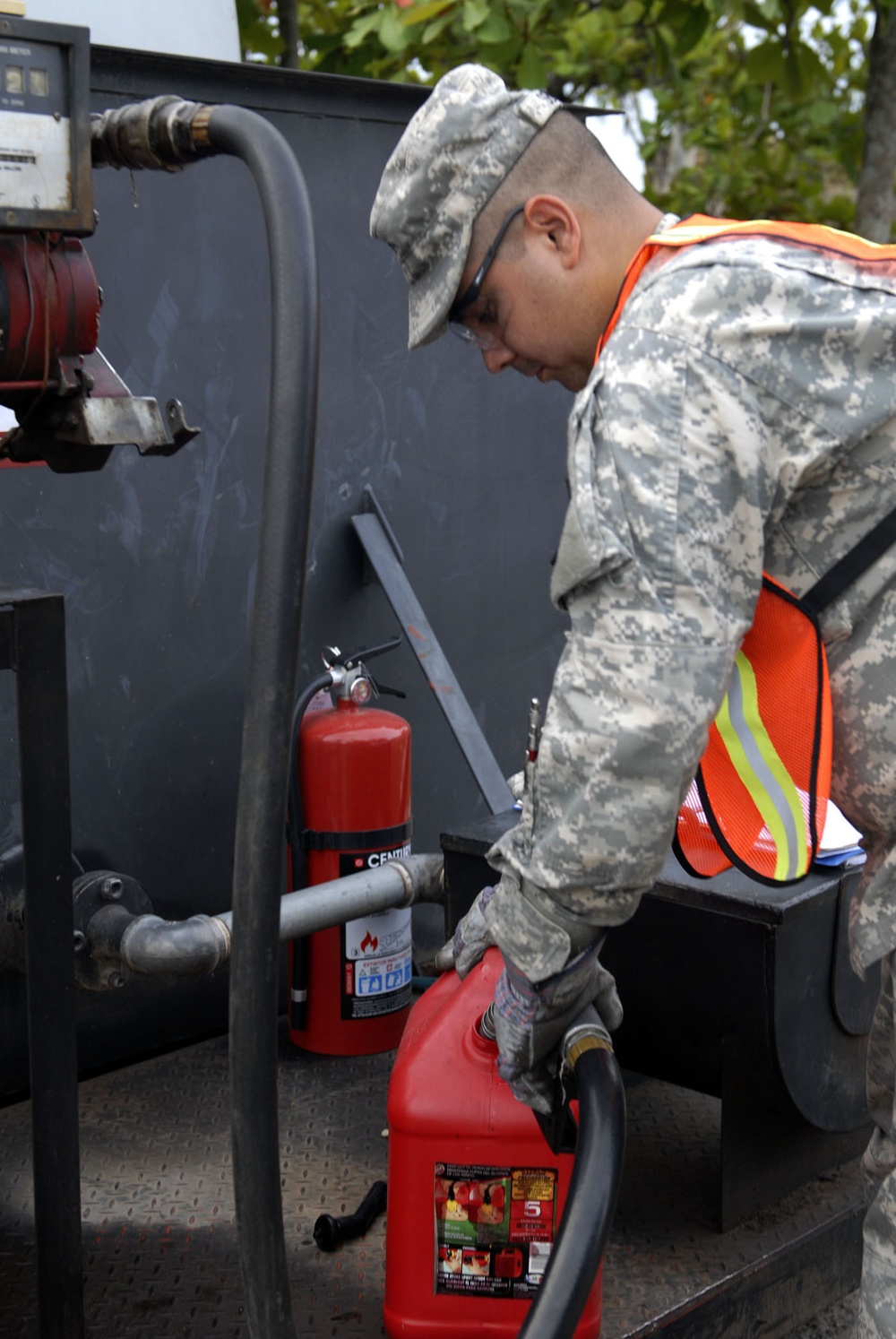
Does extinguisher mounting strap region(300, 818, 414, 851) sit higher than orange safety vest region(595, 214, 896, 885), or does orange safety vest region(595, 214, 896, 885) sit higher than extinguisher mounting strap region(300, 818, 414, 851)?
orange safety vest region(595, 214, 896, 885)

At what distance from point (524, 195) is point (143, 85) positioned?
1.36 meters

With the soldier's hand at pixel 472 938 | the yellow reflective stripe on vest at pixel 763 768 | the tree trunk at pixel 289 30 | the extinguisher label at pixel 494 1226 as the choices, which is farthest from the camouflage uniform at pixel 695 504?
the tree trunk at pixel 289 30

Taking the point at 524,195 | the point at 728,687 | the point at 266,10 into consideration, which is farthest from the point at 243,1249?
the point at 266,10

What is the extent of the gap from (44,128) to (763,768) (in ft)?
3.47

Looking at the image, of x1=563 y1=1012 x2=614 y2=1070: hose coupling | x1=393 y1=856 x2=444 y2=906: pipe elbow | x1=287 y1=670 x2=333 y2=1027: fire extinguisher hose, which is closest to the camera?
x1=563 y1=1012 x2=614 y2=1070: hose coupling

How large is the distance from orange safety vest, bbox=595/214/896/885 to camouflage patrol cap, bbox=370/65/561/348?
0.19m

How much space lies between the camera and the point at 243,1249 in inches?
54.6

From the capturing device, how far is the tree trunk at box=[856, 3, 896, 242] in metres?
4.59

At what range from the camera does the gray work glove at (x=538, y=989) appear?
146 cm

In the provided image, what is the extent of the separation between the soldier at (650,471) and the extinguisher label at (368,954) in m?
1.35

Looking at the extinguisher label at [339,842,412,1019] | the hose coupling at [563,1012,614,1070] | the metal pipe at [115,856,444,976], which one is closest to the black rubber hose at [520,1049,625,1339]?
the hose coupling at [563,1012,614,1070]

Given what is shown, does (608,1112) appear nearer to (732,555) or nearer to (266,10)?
(732,555)

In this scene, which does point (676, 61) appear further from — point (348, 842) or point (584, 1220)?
point (584, 1220)

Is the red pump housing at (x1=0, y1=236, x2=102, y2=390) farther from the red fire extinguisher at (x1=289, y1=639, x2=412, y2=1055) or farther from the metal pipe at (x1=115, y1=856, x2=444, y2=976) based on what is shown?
the red fire extinguisher at (x1=289, y1=639, x2=412, y2=1055)
